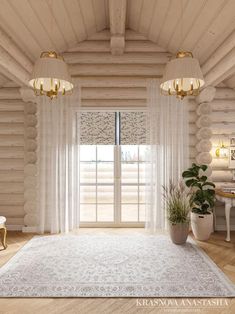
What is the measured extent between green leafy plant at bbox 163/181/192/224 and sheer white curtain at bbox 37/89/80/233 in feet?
5.85

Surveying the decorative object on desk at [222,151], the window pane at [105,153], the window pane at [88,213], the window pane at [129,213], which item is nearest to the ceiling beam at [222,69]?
the decorative object on desk at [222,151]

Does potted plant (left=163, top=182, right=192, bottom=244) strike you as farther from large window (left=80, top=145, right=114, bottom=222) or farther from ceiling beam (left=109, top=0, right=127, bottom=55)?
ceiling beam (left=109, top=0, right=127, bottom=55)

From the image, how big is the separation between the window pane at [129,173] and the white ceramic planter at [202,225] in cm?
145

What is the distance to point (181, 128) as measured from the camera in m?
4.81

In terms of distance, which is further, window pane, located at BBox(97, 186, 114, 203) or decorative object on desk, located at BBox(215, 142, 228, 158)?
window pane, located at BBox(97, 186, 114, 203)

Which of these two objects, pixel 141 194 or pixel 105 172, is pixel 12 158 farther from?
pixel 141 194

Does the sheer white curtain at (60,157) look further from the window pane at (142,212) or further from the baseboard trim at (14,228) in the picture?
the window pane at (142,212)

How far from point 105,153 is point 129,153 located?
516 millimetres

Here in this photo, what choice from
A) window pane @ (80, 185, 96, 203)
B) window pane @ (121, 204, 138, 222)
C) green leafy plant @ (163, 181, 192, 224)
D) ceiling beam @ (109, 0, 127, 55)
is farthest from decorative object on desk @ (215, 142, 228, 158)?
ceiling beam @ (109, 0, 127, 55)

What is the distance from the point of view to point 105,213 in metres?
5.29

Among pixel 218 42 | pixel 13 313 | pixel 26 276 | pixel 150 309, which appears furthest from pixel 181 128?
pixel 13 313

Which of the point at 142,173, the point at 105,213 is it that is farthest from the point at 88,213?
the point at 142,173

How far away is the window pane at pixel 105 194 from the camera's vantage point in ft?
17.2

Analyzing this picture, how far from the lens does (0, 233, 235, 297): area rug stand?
2754 millimetres
